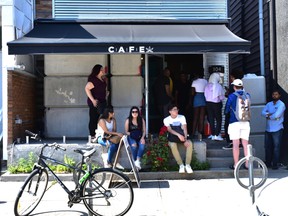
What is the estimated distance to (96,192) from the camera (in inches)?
219

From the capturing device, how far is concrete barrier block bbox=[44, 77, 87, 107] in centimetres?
1006

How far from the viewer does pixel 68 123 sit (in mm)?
10117

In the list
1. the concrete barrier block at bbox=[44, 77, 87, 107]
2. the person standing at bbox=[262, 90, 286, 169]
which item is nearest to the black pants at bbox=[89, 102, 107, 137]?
the concrete barrier block at bbox=[44, 77, 87, 107]

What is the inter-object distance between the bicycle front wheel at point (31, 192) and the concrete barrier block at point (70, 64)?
4.82 meters

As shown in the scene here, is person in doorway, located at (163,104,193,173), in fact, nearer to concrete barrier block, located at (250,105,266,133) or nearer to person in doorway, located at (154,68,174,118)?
person in doorway, located at (154,68,174,118)

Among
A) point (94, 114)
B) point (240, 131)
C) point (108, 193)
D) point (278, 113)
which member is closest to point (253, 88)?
point (278, 113)

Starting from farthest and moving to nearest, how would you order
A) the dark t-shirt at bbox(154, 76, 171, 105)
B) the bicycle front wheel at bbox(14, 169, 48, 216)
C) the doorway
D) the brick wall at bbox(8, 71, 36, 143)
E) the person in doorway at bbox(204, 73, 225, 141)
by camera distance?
the doorway, the dark t-shirt at bbox(154, 76, 171, 105), the person in doorway at bbox(204, 73, 225, 141), the brick wall at bbox(8, 71, 36, 143), the bicycle front wheel at bbox(14, 169, 48, 216)

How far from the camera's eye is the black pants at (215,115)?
29.6ft

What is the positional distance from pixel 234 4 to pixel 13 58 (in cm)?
877

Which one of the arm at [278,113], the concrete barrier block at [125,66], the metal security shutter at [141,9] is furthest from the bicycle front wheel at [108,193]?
the metal security shutter at [141,9]

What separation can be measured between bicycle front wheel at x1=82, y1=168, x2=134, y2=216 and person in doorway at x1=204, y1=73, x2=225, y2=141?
13.2ft

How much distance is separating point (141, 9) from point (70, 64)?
→ 92.5 inches

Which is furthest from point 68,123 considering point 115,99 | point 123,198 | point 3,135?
point 123,198

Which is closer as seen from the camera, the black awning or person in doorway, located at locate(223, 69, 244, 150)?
the black awning
